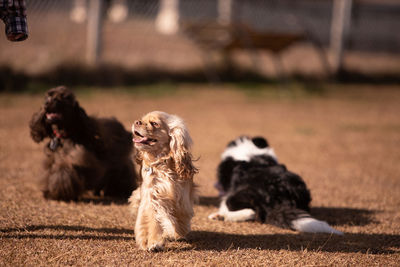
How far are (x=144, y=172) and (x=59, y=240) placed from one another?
867mm

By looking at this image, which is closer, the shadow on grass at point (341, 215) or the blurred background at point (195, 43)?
the shadow on grass at point (341, 215)

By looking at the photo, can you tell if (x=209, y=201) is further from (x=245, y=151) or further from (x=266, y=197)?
(x=266, y=197)

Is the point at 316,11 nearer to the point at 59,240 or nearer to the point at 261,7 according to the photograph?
the point at 261,7

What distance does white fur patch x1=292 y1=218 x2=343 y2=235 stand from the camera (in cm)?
417

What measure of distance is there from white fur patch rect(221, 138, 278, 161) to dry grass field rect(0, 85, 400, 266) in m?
0.62

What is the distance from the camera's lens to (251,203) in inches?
179

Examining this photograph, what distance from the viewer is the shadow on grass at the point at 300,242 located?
3807 mm

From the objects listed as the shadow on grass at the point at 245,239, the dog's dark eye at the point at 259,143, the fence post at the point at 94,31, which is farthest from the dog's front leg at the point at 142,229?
the fence post at the point at 94,31

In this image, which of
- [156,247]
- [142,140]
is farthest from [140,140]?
[156,247]

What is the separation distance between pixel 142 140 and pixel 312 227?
1.83m

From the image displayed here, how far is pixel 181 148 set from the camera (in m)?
3.49

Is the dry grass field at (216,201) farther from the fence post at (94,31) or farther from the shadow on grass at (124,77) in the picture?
the fence post at (94,31)

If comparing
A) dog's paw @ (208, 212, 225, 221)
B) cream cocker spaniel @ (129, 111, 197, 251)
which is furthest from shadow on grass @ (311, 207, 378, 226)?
cream cocker spaniel @ (129, 111, 197, 251)

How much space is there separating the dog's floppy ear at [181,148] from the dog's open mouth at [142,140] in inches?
6.1
